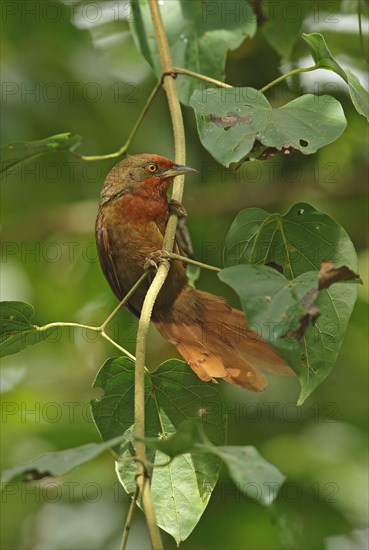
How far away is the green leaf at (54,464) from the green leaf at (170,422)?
58cm

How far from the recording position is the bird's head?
3.52 metres

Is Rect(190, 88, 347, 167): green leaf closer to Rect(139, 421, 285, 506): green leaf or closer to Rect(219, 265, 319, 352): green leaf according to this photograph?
Rect(219, 265, 319, 352): green leaf

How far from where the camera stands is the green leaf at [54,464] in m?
1.71

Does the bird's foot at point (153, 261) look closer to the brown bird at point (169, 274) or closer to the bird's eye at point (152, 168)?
the brown bird at point (169, 274)

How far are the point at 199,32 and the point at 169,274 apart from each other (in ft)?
3.21

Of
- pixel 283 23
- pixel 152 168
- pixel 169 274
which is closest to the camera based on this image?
pixel 169 274

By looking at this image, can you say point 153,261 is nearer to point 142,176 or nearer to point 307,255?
point 307,255

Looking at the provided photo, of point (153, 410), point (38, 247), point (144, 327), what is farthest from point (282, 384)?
point (144, 327)

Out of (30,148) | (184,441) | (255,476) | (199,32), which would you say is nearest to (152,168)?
(199,32)

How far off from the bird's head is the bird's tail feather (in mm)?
473

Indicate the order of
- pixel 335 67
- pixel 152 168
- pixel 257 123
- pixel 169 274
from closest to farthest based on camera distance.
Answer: pixel 257 123 < pixel 335 67 < pixel 169 274 < pixel 152 168

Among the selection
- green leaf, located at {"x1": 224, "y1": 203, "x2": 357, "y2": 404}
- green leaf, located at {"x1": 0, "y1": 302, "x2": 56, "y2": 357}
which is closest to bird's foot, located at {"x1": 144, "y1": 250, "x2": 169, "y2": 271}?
green leaf, located at {"x1": 224, "y1": 203, "x2": 357, "y2": 404}

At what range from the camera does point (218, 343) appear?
2994 millimetres

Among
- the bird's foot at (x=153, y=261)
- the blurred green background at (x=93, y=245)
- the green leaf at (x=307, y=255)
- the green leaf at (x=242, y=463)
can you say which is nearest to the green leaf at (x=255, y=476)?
the green leaf at (x=242, y=463)
